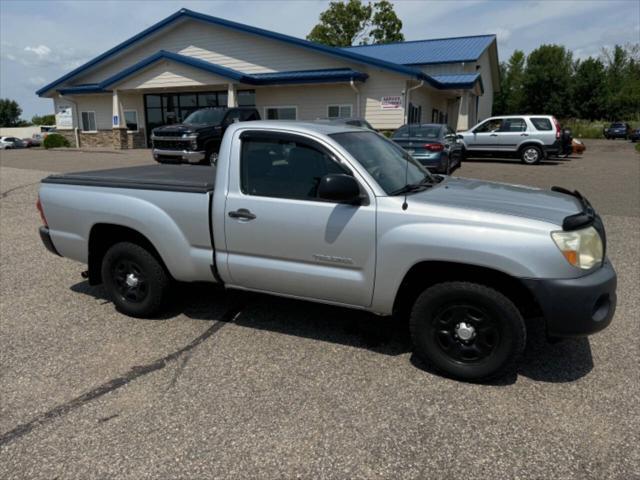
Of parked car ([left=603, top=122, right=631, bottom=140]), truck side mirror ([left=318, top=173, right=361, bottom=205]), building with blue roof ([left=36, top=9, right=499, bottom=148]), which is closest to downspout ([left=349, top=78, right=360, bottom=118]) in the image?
building with blue roof ([left=36, top=9, right=499, bottom=148])

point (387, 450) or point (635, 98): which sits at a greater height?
point (635, 98)

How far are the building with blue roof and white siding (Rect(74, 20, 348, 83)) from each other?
50mm

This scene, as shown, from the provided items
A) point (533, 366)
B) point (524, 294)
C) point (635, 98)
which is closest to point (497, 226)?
point (524, 294)

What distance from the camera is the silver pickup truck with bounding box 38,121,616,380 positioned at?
3.18 m

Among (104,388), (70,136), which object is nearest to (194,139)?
(104,388)

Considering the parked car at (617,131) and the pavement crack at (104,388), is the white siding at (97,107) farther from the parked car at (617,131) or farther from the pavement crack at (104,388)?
the parked car at (617,131)

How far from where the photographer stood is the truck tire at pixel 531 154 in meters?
19.2

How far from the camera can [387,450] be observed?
279 cm

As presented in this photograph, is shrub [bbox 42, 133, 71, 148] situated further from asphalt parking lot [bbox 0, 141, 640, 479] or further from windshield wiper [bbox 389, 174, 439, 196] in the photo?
windshield wiper [bbox 389, 174, 439, 196]

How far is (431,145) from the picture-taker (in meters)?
12.7

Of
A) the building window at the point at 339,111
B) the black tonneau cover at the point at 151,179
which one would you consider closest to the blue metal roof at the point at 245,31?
the building window at the point at 339,111

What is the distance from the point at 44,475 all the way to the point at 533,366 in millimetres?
3221

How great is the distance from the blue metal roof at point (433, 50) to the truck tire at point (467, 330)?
27.5 m

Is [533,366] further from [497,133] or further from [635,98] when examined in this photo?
[635,98]
